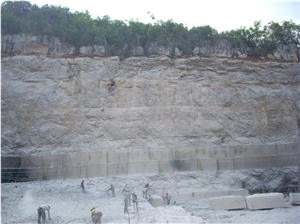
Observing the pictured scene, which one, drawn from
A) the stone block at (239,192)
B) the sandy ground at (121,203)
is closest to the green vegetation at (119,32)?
the sandy ground at (121,203)

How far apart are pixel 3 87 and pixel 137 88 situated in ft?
24.7

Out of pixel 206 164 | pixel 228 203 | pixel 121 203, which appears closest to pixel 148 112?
pixel 206 164

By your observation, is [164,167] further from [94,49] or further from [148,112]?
[94,49]

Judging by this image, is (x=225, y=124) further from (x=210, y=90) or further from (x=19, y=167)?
(x=19, y=167)

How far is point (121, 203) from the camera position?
A: 1625cm

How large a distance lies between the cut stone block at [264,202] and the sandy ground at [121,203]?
10.3 inches

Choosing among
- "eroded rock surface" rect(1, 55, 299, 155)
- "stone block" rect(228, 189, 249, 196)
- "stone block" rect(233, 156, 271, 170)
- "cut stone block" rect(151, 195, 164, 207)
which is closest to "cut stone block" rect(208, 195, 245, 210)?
"cut stone block" rect(151, 195, 164, 207)

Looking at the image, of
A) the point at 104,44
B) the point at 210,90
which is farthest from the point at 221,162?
the point at 104,44

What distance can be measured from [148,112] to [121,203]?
23.0 feet

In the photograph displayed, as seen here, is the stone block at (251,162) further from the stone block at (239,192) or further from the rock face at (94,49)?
the rock face at (94,49)

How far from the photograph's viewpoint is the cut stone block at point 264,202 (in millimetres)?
16234

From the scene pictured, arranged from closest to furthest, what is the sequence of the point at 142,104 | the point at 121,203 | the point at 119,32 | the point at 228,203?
the point at 121,203 < the point at 228,203 < the point at 142,104 < the point at 119,32

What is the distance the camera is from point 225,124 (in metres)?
22.7

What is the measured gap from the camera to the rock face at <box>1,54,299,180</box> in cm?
2084
